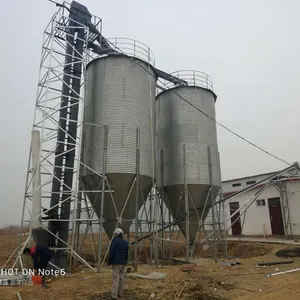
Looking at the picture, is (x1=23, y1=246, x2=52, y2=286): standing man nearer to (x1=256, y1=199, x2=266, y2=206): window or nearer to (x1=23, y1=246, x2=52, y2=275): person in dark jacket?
(x1=23, y1=246, x2=52, y2=275): person in dark jacket

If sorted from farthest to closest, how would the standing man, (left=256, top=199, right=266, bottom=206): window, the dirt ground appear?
(left=256, top=199, right=266, bottom=206): window < the standing man < the dirt ground

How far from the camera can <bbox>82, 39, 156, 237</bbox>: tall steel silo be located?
13922 millimetres

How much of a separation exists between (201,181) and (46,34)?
1146cm

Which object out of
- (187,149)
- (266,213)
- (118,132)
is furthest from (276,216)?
(118,132)

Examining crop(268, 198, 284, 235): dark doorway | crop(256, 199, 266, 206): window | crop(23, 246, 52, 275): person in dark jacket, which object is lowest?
crop(23, 246, 52, 275): person in dark jacket

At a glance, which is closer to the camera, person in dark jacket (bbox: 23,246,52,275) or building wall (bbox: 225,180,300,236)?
person in dark jacket (bbox: 23,246,52,275)

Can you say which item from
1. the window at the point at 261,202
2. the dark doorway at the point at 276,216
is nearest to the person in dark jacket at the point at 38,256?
the dark doorway at the point at 276,216

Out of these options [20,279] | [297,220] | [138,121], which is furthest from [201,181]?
[297,220]

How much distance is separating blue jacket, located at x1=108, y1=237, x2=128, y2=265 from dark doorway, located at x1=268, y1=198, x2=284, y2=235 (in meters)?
22.6

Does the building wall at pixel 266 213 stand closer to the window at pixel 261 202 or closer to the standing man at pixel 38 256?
the window at pixel 261 202

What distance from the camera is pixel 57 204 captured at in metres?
12.6

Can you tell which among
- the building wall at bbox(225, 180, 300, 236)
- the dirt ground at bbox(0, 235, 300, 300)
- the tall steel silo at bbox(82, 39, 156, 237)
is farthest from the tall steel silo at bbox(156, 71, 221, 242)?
the building wall at bbox(225, 180, 300, 236)

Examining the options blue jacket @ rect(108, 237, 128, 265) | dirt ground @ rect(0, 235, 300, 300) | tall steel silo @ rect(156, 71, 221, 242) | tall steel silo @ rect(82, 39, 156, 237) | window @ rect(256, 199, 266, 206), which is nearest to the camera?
dirt ground @ rect(0, 235, 300, 300)

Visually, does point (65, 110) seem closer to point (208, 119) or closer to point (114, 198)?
point (114, 198)
